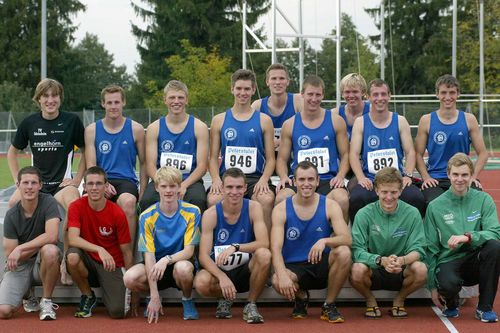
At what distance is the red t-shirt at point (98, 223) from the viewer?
7039 mm

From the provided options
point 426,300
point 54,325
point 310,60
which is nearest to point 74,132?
point 54,325

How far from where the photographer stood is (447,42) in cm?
4706

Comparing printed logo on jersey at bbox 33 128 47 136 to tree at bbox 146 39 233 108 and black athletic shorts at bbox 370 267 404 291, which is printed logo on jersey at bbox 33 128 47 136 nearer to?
black athletic shorts at bbox 370 267 404 291

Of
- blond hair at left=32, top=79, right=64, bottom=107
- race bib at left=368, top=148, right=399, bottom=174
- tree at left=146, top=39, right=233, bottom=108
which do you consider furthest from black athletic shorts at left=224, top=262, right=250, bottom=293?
tree at left=146, top=39, right=233, bottom=108

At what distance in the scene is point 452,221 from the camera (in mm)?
6945

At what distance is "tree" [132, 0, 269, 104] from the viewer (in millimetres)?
46000

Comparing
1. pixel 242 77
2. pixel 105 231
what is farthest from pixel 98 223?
pixel 242 77

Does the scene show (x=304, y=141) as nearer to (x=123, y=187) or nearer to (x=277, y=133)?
(x=277, y=133)

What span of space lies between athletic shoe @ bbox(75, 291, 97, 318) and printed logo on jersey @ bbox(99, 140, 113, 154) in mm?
1378

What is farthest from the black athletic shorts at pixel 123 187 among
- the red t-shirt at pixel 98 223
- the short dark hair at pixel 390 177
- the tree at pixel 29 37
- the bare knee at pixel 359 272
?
the tree at pixel 29 37

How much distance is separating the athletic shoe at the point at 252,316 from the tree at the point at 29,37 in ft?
143

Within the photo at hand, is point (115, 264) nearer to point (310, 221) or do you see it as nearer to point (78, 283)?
point (78, 283)

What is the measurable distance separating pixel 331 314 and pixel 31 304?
8.36 ft

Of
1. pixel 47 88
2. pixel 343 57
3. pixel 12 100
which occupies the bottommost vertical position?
pixel 47 88
